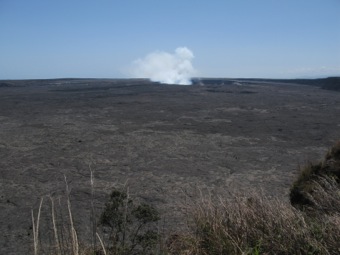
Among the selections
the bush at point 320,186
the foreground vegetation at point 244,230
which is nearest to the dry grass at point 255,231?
the foreground vegetation at point 244,230

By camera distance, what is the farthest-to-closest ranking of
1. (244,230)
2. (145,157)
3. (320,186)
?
1. (145,157)
2. (320,186)
3. (244,230)

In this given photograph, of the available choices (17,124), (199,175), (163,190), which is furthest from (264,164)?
(17,124)

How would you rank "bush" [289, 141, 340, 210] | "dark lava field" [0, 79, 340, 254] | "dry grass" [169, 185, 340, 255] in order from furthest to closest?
1. "dark lava field" [0, 79, 340, 254]
2. "bush" [289, 141, 340, 210]
3. "dry grass" [169, 185, 340, 255]

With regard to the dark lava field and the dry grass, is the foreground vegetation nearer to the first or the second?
the dry grass

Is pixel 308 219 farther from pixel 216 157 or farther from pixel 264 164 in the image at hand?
pixel 216 157

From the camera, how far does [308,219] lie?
362 cm

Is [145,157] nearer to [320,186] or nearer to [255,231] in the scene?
[320,186]

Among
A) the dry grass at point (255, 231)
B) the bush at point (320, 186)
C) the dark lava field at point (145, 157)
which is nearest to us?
the dry grass at point (255, 231)

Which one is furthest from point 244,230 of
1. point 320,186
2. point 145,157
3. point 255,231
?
point 145,157

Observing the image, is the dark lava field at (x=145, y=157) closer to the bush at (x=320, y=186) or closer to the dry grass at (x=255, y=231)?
the dry grass at (x=255, y=231)

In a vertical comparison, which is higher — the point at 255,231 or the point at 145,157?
the point at 255,231

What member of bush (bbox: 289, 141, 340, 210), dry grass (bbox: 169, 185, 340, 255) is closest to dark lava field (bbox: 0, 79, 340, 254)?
dry grass (bbox: 169, 185, 340, 255)

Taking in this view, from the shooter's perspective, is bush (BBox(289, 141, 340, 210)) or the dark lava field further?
the dark lava field

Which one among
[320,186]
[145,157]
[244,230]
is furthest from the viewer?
[145,157]
